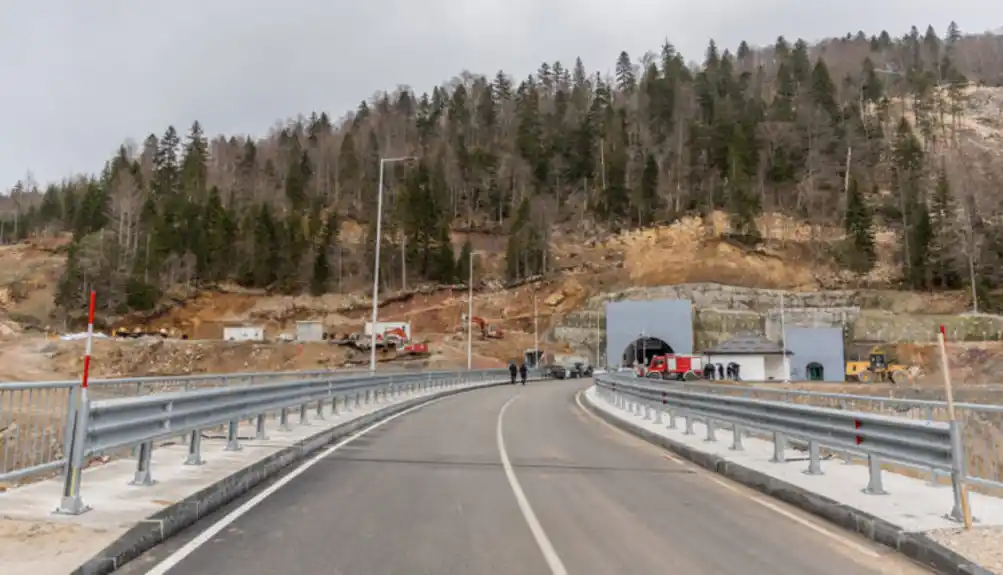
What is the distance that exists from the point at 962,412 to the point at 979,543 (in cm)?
1691

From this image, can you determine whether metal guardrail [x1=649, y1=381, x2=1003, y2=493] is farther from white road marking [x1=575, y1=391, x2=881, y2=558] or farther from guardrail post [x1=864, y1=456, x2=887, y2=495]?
white road marking [x1=575, y1=391, x2=881, y2=558]

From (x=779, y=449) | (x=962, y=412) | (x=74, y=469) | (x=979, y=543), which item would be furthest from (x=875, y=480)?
(x=962, y=412)

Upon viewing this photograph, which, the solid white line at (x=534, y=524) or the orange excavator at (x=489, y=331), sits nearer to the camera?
the solid white line at (x=534, y=524)

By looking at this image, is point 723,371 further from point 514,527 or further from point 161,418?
point 161,418

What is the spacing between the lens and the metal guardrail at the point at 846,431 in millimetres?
7109

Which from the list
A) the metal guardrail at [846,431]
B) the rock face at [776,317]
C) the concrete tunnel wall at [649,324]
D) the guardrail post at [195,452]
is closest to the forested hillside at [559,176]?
the rock face at [776,317]

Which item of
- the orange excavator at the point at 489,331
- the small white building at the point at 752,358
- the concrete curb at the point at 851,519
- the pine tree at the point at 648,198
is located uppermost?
the pine tree at the point at 648,198

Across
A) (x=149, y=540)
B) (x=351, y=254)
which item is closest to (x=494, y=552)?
(x=149, y=540)

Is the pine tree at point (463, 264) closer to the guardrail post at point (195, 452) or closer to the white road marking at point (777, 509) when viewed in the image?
the white road marking at point (777, 509)

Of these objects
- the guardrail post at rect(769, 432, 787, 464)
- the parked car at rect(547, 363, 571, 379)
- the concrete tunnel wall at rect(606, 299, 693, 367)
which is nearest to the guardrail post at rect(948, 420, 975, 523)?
the guardrail post at rect(769, 432, 787, 464)

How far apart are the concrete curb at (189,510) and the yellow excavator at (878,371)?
59558mm

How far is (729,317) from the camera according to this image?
82.2m

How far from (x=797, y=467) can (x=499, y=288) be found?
8614 cm

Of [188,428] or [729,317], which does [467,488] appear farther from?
[729,317]
